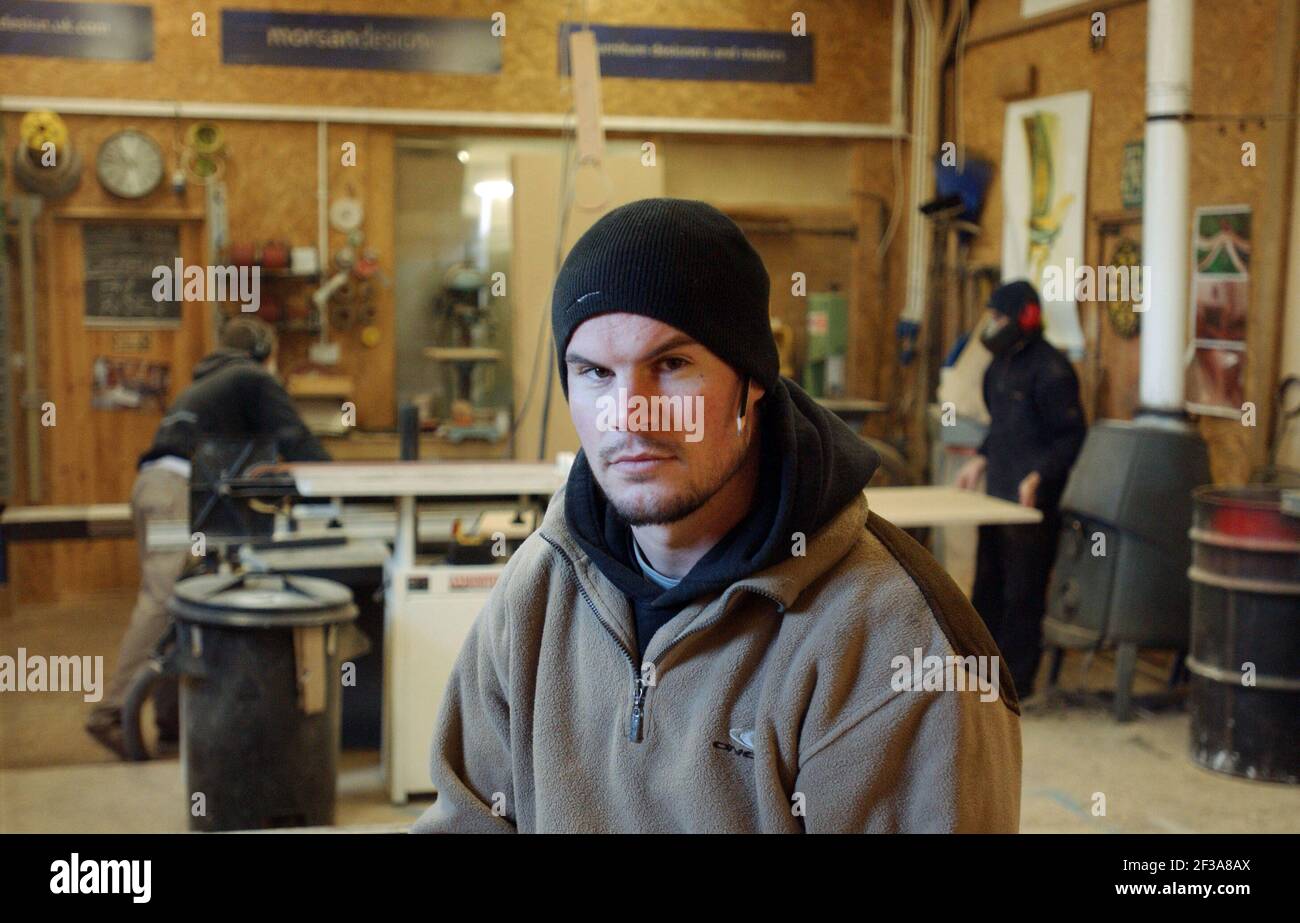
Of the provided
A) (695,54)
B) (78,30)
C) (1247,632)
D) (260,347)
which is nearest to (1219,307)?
(1247,632)

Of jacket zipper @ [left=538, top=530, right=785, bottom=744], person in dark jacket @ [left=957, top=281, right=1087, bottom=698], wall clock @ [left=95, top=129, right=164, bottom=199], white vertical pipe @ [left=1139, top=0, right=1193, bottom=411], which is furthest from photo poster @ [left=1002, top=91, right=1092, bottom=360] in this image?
jacket zipper @ [left=538, top=530, right=785, bottom=744]

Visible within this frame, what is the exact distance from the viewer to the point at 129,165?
23.5ft

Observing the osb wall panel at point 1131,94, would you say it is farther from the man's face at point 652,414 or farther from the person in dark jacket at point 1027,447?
the man's face at point 652,414

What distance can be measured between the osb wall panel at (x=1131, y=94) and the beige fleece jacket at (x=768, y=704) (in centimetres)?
431

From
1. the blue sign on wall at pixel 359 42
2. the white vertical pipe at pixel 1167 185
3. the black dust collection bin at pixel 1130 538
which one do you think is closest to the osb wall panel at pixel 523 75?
the blue sign on wall at pixel 359 42

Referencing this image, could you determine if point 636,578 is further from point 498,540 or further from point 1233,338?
point 1233,338

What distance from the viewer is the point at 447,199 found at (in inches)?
299

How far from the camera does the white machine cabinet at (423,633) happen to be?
4227mm

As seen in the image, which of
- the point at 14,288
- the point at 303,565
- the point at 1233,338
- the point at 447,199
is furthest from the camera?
the point at 447,199

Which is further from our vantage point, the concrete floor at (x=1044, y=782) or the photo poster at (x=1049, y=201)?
the photo poster at (x=1049, y=201)

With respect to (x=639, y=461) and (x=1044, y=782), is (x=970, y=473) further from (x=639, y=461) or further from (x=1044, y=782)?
(x=639, y=461)
